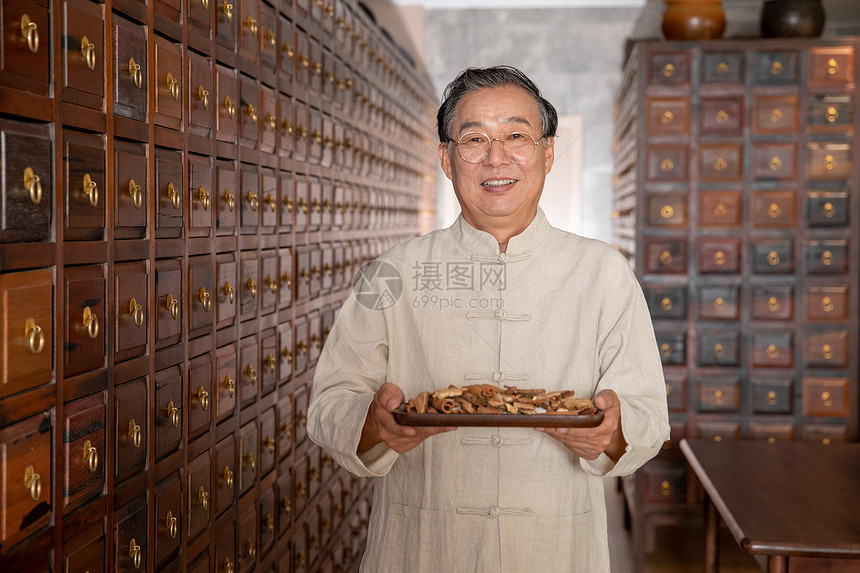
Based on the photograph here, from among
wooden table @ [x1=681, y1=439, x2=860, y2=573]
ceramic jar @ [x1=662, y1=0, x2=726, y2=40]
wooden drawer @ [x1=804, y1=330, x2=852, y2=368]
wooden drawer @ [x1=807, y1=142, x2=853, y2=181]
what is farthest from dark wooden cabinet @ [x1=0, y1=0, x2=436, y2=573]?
wooden drawer @ [x1=804, y1=330, x2=852, y2=368]

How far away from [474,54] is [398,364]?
2.59 ft

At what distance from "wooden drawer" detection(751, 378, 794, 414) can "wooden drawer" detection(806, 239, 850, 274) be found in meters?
0.53

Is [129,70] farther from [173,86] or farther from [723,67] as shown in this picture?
[723,67]

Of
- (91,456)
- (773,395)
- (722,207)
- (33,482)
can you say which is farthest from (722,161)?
(33,482)

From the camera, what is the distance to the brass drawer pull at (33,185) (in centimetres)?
118

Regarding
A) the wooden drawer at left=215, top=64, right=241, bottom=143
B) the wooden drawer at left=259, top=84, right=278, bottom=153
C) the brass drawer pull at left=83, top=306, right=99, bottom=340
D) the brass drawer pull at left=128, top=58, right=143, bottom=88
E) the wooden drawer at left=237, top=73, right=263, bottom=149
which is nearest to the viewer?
the brass drawer pull at left=83, top=306, right=99, bottom=340

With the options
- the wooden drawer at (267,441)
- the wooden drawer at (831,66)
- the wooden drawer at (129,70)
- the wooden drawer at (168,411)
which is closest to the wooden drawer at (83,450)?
the wooden drawer at (168,411)

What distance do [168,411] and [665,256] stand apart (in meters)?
2.61

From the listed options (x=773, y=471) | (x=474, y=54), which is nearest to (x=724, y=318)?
(x=773, y=471)

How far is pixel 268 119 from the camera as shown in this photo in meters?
2.31

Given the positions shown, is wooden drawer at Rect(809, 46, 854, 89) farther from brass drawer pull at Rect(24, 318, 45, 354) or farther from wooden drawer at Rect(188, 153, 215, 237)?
brass drawer pull at Rect(24, 318, 45, 354)

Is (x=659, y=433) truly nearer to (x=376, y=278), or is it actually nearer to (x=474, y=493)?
(x=474, y=493)

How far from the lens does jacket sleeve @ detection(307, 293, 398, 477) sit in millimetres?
1395

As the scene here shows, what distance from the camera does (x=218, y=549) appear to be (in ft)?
6.64
